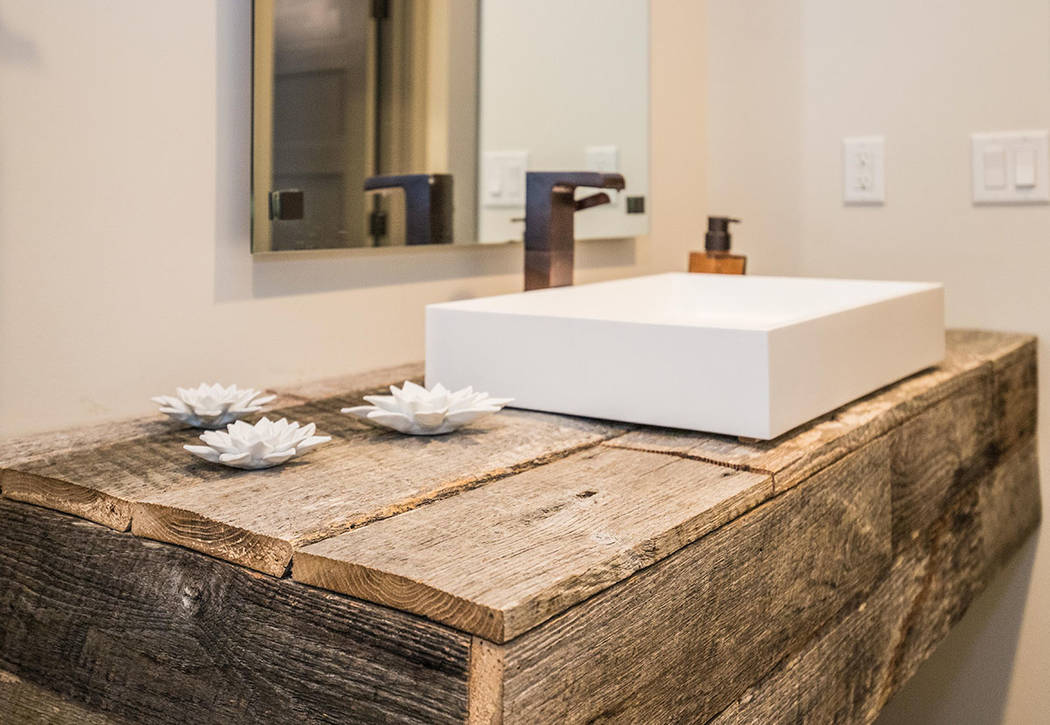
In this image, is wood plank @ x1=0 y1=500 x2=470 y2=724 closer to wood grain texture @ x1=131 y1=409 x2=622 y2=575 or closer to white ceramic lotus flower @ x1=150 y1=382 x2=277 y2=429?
wood grain texture @ x1=131 y1=409 x2=622 y2=575

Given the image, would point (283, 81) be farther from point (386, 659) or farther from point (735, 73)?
point (735, 73)

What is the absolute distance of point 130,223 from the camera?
40.5 inches

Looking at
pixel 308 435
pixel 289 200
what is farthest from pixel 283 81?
pixel 308 435

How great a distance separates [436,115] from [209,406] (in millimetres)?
579

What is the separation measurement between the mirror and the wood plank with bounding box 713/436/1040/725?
708 millimetres

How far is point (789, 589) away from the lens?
0.87 metres

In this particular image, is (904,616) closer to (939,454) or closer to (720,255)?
(939,454)

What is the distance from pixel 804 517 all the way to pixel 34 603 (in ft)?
2.13

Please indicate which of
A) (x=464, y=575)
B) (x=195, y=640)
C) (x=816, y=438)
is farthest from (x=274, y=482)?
(x=816, y=438)

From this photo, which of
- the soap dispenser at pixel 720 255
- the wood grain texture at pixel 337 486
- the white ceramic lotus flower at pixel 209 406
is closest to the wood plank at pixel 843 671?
the wood grain texture at pixel 337 486

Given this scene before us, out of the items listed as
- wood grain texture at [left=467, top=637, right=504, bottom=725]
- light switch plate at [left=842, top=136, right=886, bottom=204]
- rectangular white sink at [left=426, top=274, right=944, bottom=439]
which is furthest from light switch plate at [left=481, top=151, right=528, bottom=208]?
wood grain texture at [left=467, top=637, right=504, bottom=725]

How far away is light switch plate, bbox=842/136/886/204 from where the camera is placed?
70.8 inches

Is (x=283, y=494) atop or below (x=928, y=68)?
below

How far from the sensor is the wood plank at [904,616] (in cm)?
88
